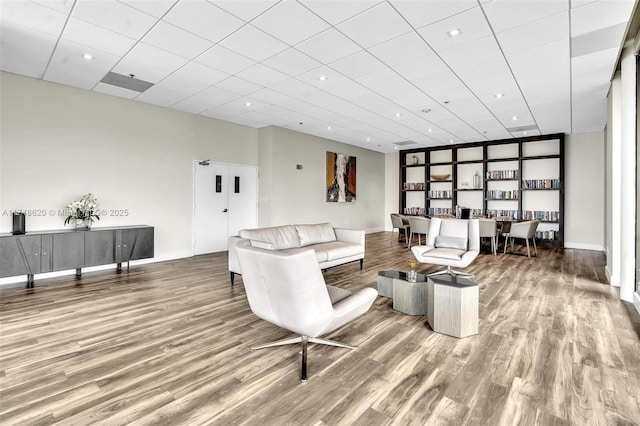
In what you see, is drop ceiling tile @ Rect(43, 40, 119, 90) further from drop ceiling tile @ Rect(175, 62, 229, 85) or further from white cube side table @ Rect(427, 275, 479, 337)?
white cube side table @ Rect(427, 275, 479, 337)

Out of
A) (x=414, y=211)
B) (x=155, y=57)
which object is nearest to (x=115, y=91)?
(x=155, y=57)

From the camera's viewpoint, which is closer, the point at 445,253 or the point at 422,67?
the point at 422,67

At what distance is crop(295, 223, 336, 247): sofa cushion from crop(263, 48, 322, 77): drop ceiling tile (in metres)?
2.49

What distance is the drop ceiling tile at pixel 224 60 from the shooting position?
4.01 metres

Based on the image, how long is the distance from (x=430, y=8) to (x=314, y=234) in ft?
11.9

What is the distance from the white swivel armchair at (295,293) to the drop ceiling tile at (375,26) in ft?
8.39

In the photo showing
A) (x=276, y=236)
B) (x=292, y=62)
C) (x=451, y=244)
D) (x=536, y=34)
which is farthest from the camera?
(x=451, y=244)

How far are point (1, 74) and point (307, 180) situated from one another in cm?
618

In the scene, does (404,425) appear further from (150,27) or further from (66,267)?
(66,267)

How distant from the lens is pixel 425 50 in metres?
3.93

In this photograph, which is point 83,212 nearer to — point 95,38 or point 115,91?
point 115,91

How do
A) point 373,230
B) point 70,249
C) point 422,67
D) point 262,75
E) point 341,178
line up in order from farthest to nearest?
point 373,230 → point 341,178 → point 70,249 → point 262,75 → point 422,67

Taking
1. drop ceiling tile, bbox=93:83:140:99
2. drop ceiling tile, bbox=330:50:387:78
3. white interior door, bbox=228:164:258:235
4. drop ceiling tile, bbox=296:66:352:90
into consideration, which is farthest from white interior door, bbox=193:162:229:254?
drop ceiling tile, bbox=330:50:387:78

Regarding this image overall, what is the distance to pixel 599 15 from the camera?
10.4 ft
